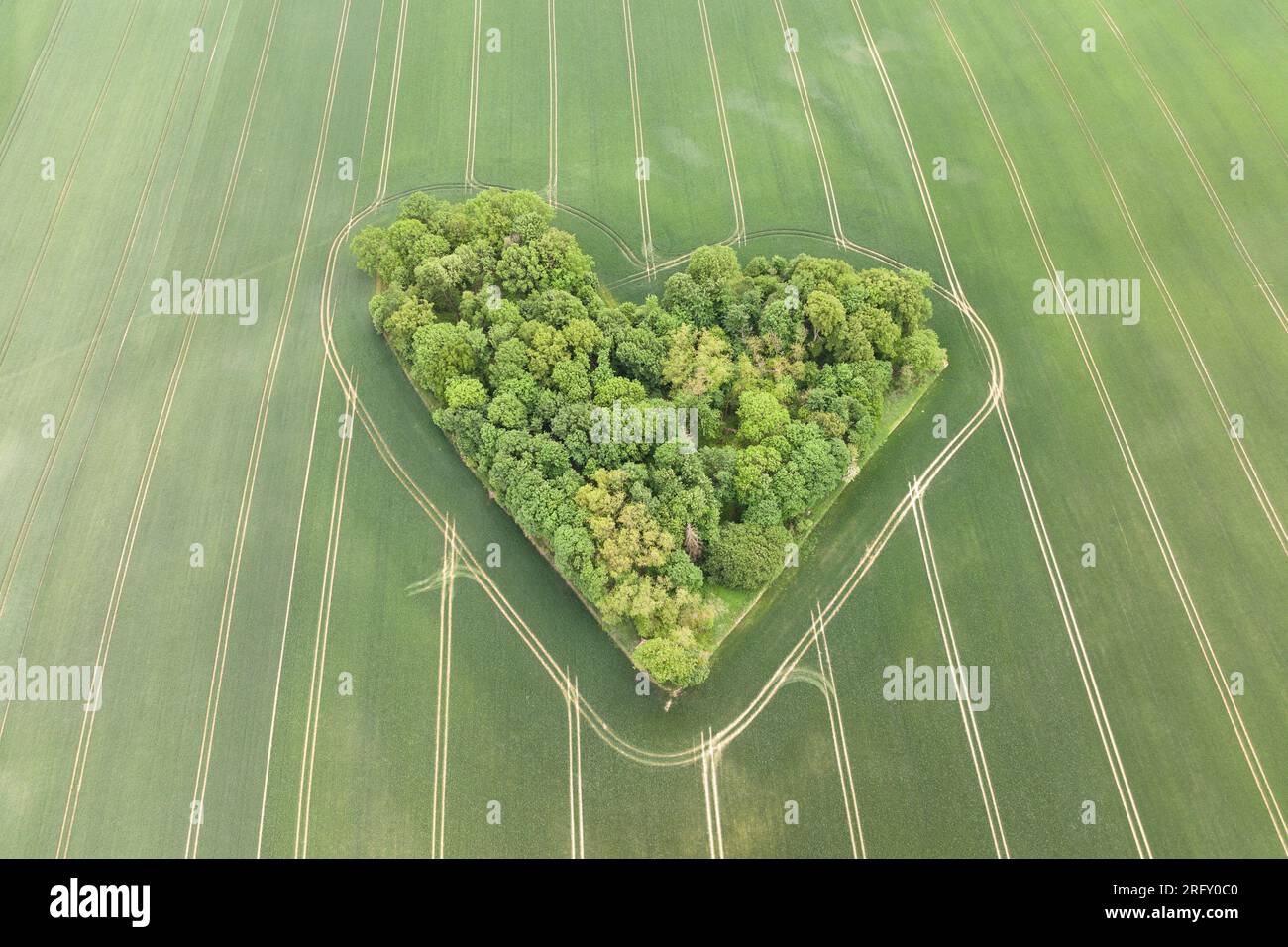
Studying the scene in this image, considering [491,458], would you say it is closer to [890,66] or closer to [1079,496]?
[1079,496]

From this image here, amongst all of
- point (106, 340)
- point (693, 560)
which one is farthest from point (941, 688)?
point (106, 340)

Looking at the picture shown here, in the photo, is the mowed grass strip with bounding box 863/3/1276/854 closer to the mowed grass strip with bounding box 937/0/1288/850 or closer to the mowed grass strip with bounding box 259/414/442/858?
the mowed grass strip with bounding box 937/0/1288/850

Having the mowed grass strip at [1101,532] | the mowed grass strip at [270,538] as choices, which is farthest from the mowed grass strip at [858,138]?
the mowed grass strip at [270,538]

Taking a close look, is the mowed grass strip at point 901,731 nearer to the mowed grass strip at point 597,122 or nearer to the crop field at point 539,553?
the crop field at point 539,553

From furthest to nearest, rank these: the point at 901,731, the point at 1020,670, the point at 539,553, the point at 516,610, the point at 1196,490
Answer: the point at 1196,490 < the point at 539,553 < the point at 516,610 < the point at 1020,670 < the point at 901,731

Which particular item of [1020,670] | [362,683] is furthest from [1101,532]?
[362,683]

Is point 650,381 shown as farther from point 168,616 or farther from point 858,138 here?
point 858,138
